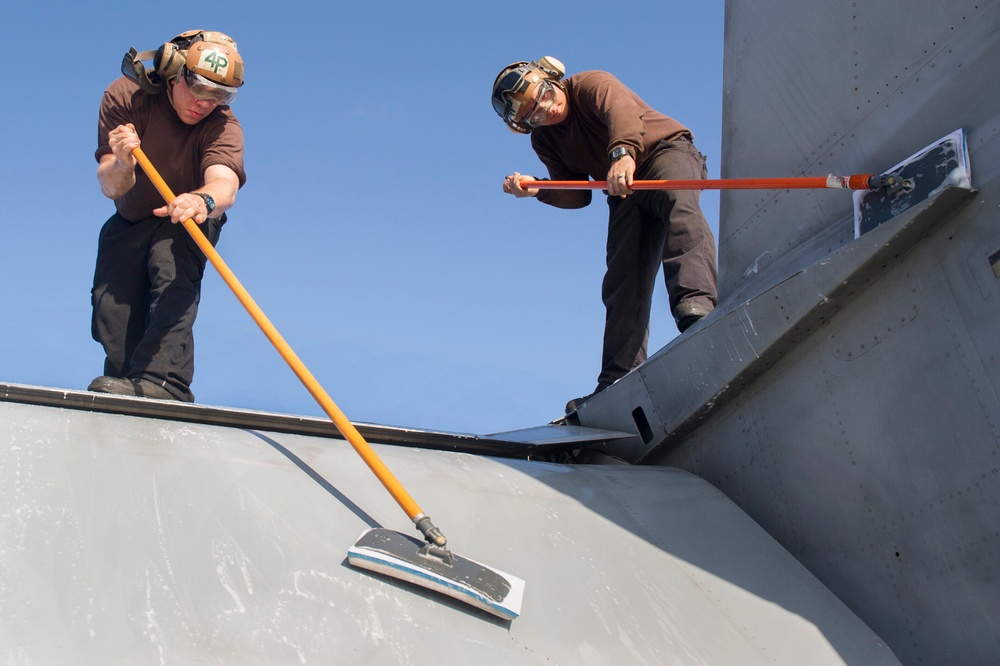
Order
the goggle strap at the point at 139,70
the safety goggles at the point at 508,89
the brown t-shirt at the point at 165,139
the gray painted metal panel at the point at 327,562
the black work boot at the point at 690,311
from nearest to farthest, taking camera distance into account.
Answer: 1. the gray painted metal panel at the point at 327,562
2. the goggle strap at the point at 139,70
3. the brown t-shirt at the point at 165,139
4. the black work boot at the point at 690,311
5. the safety goggles at the point at 508,89

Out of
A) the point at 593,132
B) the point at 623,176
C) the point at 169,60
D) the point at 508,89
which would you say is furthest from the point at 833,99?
the point at 169,60

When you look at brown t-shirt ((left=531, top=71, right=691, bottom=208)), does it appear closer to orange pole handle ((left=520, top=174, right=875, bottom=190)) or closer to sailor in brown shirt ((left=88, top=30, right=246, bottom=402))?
orange pole handle ((left=520, top=174, right=875, bottom=190))

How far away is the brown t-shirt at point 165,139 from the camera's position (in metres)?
4.77

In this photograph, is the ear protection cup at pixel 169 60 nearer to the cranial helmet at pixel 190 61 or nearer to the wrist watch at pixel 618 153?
the cranial helmet at pixel 190 61

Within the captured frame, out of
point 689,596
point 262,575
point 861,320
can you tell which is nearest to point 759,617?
point 689,596

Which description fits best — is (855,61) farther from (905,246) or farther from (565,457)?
(565,457)

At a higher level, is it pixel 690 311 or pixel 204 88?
pixel 204 88

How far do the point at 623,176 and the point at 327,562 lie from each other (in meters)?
2.82

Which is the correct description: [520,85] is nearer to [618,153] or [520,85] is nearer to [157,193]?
[618,153]

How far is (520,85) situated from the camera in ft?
18.0

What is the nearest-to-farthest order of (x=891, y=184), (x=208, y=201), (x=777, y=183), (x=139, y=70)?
(x=891, y=184) → (x=777, y=183) → (x=208, y=201) → (x=139, y=70)

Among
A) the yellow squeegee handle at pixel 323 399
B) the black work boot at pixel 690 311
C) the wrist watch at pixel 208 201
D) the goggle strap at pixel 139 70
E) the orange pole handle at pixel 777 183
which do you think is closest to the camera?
the yellow squeegee handle at pixel 323 399

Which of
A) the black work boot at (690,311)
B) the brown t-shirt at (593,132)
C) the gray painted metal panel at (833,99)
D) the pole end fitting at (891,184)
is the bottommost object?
the black work boot at (690,311)

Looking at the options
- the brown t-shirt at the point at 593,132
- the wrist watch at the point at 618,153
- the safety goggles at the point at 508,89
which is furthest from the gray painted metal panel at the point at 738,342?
the safety goggles at the point at 508,89
